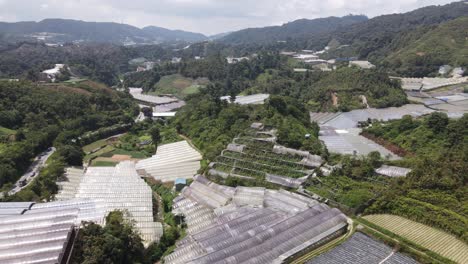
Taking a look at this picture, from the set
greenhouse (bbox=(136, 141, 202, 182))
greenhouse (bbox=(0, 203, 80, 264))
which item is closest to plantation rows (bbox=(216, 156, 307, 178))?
greenhouse (bbox=(136, 141, 202, 182))

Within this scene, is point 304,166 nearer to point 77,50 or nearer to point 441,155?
point 441,155

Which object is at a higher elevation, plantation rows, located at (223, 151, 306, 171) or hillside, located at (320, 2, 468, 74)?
hillside, located at (320, 2, 468, 74)

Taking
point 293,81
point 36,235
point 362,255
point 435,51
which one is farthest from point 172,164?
point 435,51

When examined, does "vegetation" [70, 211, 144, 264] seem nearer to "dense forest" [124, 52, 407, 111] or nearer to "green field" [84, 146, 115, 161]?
"green field" [84, 146, 115, 161]

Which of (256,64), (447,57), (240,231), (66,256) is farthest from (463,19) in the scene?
(66,256)

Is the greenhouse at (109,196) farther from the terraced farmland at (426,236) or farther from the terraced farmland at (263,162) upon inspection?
the terraced farmland at (426,236)

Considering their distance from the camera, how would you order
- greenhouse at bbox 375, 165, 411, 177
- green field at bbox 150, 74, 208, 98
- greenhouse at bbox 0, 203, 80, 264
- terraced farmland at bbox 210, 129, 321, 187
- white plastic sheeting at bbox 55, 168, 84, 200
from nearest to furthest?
greenhouse at bbox 0, 203, 80, 264, greenhouse at bbox 375, 165, 411, 177, terraced farmland at bbox 210, 129, 321, 187, white plastic sheeting at bbox 55, 168, 84, 200, green field at bbox 150, 74, 208, 98

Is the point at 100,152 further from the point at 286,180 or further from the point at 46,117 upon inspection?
the point at 286,180
